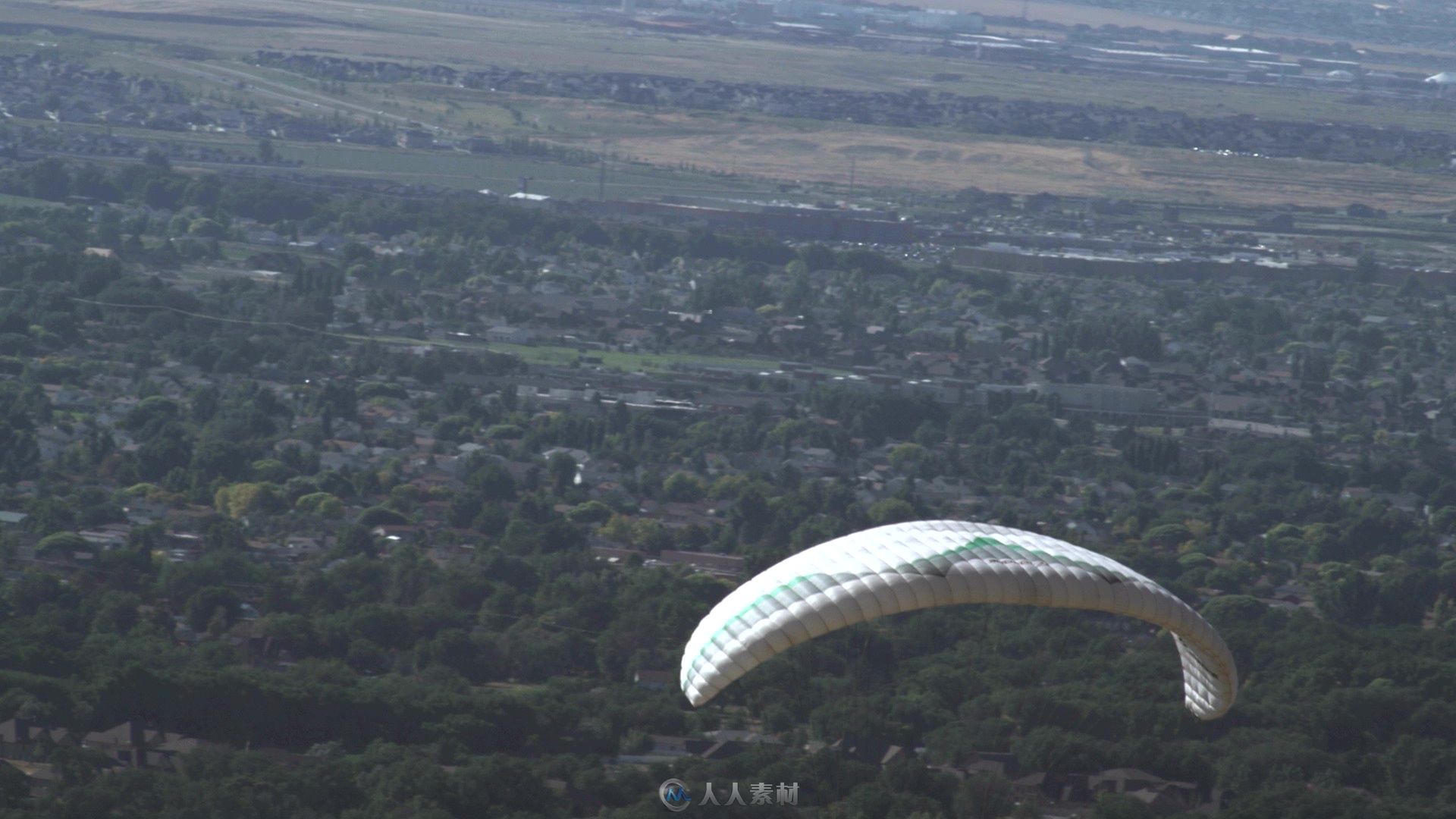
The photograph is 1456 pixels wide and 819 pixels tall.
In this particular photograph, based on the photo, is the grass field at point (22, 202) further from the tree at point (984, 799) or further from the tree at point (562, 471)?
the tree at point (984, 799)

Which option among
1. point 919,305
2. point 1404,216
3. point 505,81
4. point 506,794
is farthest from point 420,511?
point 505,81

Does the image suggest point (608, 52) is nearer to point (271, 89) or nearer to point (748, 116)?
point (748, 116)

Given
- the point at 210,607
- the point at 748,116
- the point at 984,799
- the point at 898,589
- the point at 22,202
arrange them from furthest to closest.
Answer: the point at 748,116 → the point at 22,202 → the point at 210,607 → the point at 984,799 → the point at 898,589

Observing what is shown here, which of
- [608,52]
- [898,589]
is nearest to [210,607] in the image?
[898,589]

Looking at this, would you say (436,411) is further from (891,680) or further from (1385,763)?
(1385,763)

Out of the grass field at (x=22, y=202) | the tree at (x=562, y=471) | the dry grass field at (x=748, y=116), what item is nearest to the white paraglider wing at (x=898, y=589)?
the tree at (x=562, y=471)

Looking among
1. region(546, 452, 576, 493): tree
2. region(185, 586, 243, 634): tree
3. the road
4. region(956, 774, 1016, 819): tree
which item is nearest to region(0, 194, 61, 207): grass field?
the road

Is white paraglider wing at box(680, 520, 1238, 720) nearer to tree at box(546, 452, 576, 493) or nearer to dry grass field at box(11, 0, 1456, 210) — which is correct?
tree at box(546, 452, 576, 493)

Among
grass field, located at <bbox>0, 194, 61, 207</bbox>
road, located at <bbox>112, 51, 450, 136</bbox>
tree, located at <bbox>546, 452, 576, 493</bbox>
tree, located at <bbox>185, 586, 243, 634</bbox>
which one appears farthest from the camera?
road, located at <bbox>112, 51, 450, 136</bbox>
